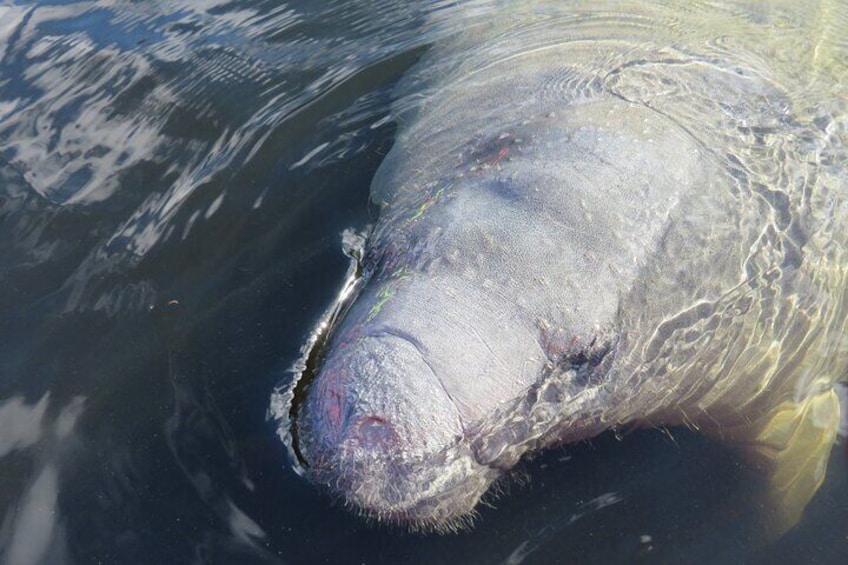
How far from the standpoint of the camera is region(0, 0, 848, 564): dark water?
11.6ft

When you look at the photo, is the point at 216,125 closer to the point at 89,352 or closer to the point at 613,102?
the point at 89,352

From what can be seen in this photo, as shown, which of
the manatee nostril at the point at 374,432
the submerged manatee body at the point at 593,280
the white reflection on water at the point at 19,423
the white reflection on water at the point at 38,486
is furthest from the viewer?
the white reflection on water at the point at 19,423

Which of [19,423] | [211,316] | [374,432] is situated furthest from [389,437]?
[19,423]

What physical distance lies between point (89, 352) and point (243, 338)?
0.74 meters

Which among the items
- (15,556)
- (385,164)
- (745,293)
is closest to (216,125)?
(385,164)

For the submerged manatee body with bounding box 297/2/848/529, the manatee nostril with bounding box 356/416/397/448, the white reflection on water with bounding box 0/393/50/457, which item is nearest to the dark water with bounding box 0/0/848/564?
the white reflection on water with bounding box 0/393/50/457

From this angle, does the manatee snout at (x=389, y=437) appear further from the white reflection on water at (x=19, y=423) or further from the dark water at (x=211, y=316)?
the white reflection on water at (x=19, y=423)

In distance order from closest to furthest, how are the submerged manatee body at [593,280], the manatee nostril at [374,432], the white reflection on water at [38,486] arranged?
the manatee nostril at [374,432] → the submerged manatee body at [593,280] → the white reflection on water at [38,486]

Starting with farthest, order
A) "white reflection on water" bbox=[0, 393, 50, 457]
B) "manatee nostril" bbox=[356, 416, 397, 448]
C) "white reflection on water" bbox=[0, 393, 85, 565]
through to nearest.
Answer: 1. "white reflection on water" bbox=[0, 393, 50, 457]
2. "white reflection on water" bbox=[0, 393, 85, 565]
3. "manatee nostril" bbox=[356, 416, 397, 448]

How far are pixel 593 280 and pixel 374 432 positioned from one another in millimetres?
1035

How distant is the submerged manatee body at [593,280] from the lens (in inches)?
126

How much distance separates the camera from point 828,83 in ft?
15.2

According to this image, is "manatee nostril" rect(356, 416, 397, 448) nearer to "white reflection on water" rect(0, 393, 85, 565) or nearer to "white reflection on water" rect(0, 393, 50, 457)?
"white reflection on water" rect(0, 393, 85, 565)

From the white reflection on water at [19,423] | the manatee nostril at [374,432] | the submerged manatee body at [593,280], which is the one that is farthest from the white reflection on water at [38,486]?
the manatee nostril at [374,432]
